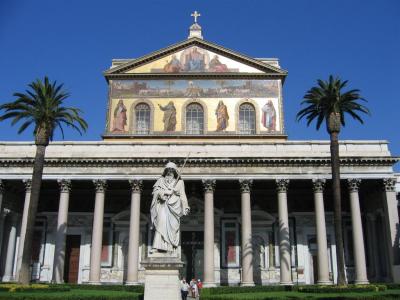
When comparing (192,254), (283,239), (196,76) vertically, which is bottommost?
(192,254)

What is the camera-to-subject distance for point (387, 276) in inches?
1283

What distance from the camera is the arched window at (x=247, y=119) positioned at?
3803cm

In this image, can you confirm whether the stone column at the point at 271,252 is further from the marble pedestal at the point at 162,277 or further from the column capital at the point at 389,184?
the marble pedestal at the point at 162,277

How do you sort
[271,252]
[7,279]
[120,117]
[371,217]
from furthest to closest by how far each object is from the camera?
[120,117] < [271,252] < [371,217] < [7,279]

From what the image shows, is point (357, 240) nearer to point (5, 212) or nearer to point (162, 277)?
point (162, 277)

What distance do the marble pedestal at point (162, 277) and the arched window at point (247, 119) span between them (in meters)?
25.6

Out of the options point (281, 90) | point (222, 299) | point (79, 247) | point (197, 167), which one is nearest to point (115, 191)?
point (79, 247)

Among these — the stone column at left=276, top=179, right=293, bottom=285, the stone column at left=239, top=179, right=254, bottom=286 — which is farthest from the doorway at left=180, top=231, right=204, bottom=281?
the stone column at left=276, top=179, right=293, bottom=285

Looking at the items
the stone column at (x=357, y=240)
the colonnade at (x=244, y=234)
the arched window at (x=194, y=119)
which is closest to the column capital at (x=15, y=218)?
the colonnade at (x=244, y=234)

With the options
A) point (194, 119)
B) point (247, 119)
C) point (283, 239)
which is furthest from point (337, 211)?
point (194, 119)

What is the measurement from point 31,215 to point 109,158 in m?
7.70

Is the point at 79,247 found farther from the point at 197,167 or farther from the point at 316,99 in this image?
the point at 316,99

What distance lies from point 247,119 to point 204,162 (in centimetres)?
788

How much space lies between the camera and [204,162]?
32.2 meters
